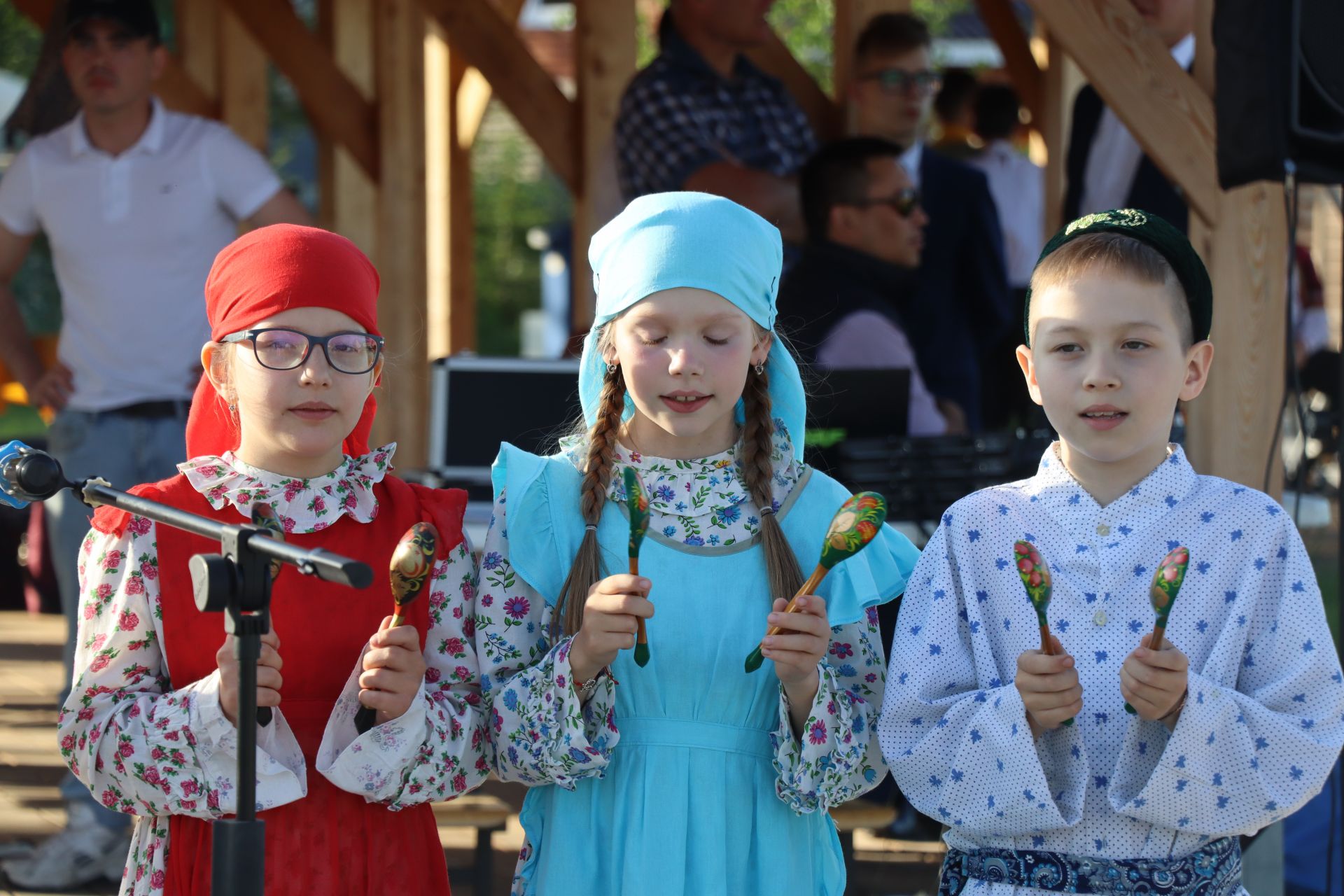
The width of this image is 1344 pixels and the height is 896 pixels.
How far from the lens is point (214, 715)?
6.51ft

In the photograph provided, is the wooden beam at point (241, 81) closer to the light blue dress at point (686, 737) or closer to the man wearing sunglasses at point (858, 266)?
the man wearing sunglasses at point (858, 266)

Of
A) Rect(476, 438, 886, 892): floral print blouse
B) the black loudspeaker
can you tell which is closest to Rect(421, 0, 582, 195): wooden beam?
the black loudspeaker

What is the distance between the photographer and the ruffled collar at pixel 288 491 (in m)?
2.13

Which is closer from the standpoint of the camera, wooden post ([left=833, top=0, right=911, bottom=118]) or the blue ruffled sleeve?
the blue ruffled sleeve

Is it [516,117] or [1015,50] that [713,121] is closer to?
[516,117]

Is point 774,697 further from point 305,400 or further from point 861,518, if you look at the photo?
point 305,400

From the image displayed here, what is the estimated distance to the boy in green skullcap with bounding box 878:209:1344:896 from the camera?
1.93 meters

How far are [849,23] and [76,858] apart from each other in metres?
3.66

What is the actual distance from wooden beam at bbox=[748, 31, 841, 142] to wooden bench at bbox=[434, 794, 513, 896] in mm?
3065

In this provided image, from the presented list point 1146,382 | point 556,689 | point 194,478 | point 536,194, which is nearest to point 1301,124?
point 1146,382

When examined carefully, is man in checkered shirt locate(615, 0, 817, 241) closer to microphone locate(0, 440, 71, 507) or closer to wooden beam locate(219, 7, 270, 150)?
wooden beam locate(219, 7, 270, 150)

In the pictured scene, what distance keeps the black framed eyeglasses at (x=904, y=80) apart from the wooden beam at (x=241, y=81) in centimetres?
318

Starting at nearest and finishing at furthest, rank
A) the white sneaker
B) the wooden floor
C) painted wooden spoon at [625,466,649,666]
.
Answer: painted wooden spoon at [625,466,649,666]
the white sneaker
the wooden floor

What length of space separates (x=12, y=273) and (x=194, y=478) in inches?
108
